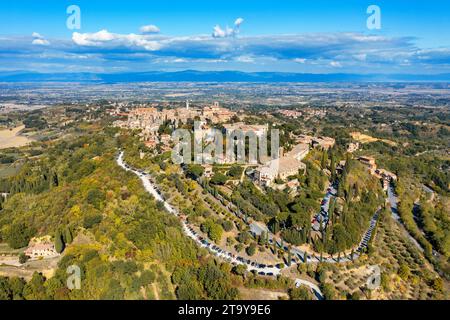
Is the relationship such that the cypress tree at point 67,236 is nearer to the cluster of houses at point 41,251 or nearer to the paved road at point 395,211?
the cluster of houses at point 41,251

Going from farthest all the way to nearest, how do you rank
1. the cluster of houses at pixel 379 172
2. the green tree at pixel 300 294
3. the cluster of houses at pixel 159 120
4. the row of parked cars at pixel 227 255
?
the cluster of houses at pixel 159 120
the cluster of houses at pixel 379 172
the row of parked cars at pixel 227 255
the green tree at pixel 300 294

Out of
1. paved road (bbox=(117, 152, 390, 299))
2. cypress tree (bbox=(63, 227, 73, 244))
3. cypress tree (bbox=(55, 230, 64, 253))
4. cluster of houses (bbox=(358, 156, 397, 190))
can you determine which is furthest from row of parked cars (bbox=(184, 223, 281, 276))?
cluster of houses (bbox=(358, 156, 397, 190))

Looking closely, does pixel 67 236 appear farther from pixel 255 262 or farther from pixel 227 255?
pixel 255 262

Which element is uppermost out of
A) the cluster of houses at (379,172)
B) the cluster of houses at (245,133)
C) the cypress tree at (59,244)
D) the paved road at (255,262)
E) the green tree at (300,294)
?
the cluster of houses at (245,133)

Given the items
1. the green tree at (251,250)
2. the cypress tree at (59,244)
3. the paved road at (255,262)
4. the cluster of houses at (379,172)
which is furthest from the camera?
the cluster of houses at (379,172)

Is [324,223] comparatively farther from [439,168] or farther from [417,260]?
[439,168]

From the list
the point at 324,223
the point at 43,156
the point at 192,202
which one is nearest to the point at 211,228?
the point at 192,202

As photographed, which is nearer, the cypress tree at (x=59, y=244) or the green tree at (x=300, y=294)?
the green tree at (x=300, y=294)

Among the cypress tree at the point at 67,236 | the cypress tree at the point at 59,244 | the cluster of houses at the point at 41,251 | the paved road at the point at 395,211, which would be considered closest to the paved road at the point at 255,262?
the paved road at the point at 395,211

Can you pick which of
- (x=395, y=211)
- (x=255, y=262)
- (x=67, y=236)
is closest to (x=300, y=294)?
(x=255, y=262)

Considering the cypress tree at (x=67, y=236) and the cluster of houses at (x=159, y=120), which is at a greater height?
the cluster of houses at (x=159, y=120)

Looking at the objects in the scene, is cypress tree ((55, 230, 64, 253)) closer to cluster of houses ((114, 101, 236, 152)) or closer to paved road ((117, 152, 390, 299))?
paved road ((117, 152, 390, 299))

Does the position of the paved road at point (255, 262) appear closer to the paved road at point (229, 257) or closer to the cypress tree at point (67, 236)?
the paved road at point (229, 257)
